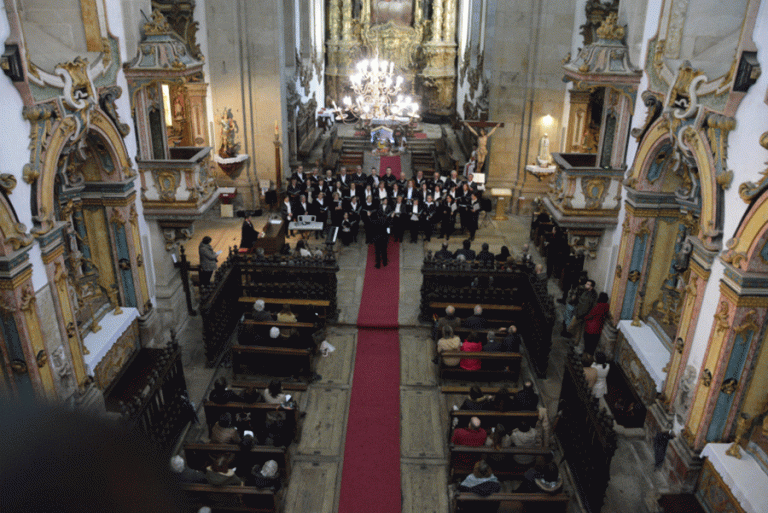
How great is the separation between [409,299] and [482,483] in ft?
22.0

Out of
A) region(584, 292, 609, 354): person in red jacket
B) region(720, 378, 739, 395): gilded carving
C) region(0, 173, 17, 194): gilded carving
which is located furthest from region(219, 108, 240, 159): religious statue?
region(720, 378, 739, 395): gilded carving

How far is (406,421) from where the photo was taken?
977 centimetres

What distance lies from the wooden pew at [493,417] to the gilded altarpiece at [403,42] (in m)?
25.5

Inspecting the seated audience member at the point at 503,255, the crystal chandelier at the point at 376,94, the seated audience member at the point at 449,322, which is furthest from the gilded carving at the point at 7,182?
the crystal chandelier at the point at 376,94

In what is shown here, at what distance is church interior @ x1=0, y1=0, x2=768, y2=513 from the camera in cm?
728

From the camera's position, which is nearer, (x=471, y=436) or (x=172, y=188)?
(x=471, y=436)

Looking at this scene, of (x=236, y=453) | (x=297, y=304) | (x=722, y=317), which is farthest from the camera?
(x=297, y=304)

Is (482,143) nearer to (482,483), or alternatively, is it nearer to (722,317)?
(722,317)

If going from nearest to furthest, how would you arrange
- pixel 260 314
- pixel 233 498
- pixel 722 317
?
pixel 722 317 < pixel 233 498 < pixel 260 314

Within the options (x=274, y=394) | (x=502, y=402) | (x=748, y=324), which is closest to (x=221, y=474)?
(x=274, y=394)

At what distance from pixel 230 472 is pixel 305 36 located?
21395 millimetres

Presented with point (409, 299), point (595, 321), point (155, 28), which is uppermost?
point (155, 28)

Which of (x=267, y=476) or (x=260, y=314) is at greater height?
(x=260, y=314)

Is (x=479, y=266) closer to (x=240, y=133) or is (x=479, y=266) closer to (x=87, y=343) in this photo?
(x=87, y=343)
